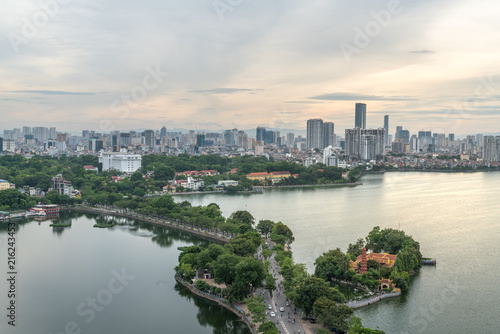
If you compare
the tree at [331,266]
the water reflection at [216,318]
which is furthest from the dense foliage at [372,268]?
the water reflection at [216,318]

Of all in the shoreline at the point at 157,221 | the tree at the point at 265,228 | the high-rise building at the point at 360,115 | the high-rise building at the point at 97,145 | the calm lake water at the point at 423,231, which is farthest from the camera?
the high-rise building at the point at 360,115

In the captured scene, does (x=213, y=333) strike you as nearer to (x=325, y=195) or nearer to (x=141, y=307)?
(x=141, y=307)

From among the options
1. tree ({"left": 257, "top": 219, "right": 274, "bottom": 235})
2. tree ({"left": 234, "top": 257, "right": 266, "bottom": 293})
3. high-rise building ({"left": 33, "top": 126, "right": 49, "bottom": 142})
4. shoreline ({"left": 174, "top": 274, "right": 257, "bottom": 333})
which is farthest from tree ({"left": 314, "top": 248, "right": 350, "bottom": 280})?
high-rise building ({"left": 33, "top": 126, "right": 49, "bottom": 142})

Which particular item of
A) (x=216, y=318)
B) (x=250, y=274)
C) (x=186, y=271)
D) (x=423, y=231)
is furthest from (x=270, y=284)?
(x=423, y=231)

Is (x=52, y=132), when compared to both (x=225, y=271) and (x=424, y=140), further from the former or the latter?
(x=225, y=271)

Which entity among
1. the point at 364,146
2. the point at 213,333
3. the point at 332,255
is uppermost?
the point at 364,146

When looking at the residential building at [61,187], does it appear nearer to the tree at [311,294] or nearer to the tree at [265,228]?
the tree at [265,228]

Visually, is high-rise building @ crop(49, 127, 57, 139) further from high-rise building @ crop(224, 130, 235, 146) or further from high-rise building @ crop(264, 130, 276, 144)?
high-rise building @ crop(264, 130, 276, 144)

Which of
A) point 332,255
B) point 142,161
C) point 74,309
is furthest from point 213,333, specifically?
point 142,161
